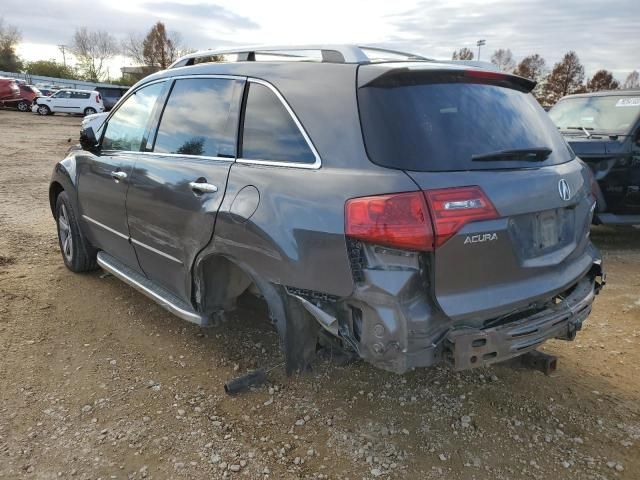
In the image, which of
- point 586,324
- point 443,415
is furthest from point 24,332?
point 586,324

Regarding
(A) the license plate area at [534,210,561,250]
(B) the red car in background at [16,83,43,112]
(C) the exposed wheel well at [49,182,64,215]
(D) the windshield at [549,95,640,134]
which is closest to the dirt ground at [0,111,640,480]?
(A) the license plate area at [534,210,561,250]

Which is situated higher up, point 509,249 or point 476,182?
point 476,182

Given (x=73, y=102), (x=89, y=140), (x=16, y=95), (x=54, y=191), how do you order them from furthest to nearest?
(x=16, y=95) → (x=73, y=102) → (x=54, y=191) → (x=89, y=140)

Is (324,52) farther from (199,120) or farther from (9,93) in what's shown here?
(9,93)

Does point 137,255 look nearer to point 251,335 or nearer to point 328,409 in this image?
point 251,335

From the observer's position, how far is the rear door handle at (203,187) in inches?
117

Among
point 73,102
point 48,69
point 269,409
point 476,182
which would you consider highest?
point 48,69

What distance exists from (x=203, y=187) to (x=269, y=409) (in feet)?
4.37

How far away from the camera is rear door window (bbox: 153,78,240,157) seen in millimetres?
3129

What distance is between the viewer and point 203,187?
9.95 ft

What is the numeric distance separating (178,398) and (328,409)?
2.95 feet

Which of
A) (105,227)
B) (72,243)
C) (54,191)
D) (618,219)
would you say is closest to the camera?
(105,227)

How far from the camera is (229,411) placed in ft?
9.93

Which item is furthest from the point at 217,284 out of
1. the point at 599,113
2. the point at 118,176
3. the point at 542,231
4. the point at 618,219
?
the point at 599,113
